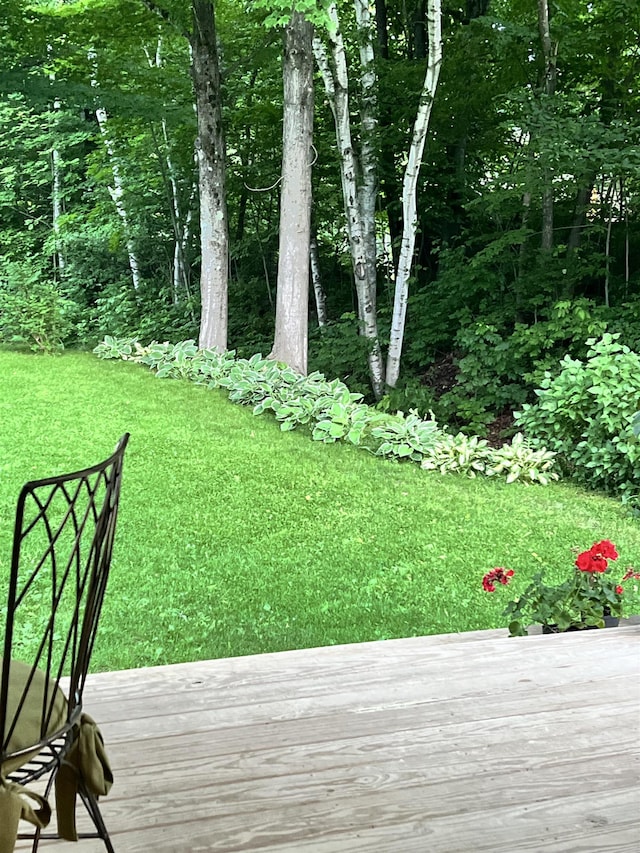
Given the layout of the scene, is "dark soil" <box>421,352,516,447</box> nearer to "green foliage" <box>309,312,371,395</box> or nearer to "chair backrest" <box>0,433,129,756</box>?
"green foliage" <box>309,312,371,395</box>

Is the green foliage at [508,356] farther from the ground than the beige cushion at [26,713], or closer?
farther from the ground

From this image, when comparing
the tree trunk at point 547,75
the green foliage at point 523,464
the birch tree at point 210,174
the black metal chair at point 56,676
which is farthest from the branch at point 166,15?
the black metal chair at point 56,676

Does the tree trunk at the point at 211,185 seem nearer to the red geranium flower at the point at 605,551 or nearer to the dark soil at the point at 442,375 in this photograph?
the dark soil at the point at 442,375

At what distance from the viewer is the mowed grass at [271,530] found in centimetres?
265

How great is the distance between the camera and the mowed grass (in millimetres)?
2654

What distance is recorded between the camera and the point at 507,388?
5.44 m

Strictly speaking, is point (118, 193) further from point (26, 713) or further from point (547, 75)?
point (26, 713)

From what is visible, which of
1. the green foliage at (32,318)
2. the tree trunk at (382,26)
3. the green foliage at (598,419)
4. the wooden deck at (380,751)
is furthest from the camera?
the tree trunk at (382,26)

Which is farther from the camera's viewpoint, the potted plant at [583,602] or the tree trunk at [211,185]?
the tree trunk at [211,185]

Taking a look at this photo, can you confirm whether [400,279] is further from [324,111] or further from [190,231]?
[190,231]

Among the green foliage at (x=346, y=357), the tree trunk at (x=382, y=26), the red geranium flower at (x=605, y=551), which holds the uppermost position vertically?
the tree trunk at (x=382, y=26)

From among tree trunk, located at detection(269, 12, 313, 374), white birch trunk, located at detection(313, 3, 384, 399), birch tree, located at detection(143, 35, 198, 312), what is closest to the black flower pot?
tree trunk, located at detection(269, 12, 313, 374)

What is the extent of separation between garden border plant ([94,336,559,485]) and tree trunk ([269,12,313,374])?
308 mm

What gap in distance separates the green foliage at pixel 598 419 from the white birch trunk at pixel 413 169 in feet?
5.31
